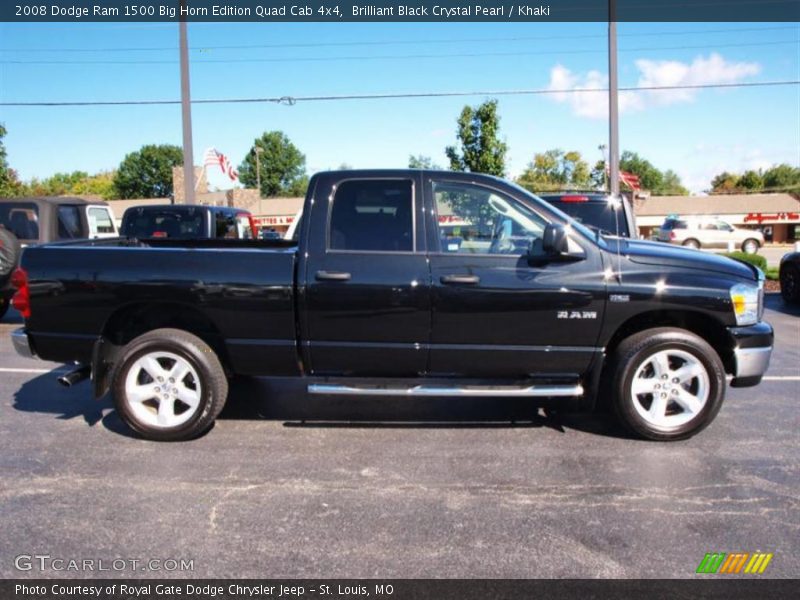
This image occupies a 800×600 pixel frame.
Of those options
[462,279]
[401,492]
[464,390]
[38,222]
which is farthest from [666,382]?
[38,222]

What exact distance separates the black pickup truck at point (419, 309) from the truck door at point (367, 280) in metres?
0.01

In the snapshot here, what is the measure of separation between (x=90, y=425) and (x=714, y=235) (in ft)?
107

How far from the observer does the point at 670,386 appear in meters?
4.34

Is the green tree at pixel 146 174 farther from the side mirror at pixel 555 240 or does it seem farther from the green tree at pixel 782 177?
the side mirror at pixel 555 240

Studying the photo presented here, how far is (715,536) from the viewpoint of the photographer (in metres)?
3.11

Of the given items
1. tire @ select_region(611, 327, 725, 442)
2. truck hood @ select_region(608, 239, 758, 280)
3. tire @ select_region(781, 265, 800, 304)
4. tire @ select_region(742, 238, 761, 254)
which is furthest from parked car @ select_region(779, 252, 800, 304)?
tire @ select_region(742, 238, 761, 254)

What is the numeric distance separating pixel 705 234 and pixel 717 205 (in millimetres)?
23908

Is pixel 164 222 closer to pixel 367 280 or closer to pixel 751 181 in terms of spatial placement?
pixel 367 280

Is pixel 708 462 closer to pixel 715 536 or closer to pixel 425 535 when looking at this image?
pixel 715 536

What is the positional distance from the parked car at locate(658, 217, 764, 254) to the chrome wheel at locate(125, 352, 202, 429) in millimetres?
30045

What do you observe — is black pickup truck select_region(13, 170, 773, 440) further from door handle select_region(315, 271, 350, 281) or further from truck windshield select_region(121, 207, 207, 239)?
truck windshield select_region(121, 207, 207, 239)

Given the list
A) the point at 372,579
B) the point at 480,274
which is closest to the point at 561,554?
the point at 372,579

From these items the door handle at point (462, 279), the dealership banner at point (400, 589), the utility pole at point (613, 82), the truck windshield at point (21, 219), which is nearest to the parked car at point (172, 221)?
the truck windshield at point (21, 219)

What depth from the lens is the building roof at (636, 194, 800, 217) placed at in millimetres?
49344
